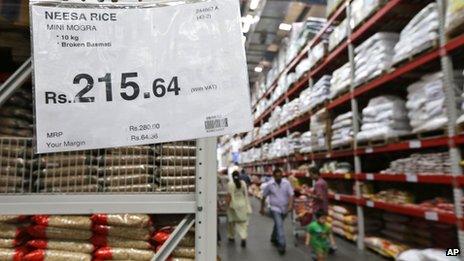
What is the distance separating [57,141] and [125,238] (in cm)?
63

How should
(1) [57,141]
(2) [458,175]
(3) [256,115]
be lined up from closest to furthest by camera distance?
(1) [57,141] → (2) [458,175] → (3) [256,115]

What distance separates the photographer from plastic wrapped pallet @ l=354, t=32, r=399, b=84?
18.4 feet

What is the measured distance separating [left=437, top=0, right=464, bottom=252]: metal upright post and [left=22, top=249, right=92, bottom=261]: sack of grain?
3.77m

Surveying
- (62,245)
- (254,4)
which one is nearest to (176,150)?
(62,245)

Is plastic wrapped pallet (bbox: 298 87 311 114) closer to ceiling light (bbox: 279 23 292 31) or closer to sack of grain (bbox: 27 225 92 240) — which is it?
ceiling light (bbox: 279 23 292 31)

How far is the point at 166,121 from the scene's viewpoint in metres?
1.32

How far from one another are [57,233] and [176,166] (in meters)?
0.59

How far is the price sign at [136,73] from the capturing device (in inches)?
50.9

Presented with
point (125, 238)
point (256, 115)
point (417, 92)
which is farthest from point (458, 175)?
point (256, 115)

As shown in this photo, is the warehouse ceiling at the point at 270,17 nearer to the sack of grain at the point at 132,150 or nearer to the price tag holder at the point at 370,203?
the price tag holder at the point at 370,203

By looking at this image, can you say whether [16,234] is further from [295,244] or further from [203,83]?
[295,244]

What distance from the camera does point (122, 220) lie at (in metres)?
1.69

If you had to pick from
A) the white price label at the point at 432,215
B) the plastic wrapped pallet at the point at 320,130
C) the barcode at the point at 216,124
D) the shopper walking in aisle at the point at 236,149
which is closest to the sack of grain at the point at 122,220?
the barcode at the point at 216,124

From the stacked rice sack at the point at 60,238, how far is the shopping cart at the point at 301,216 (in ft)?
19.2
